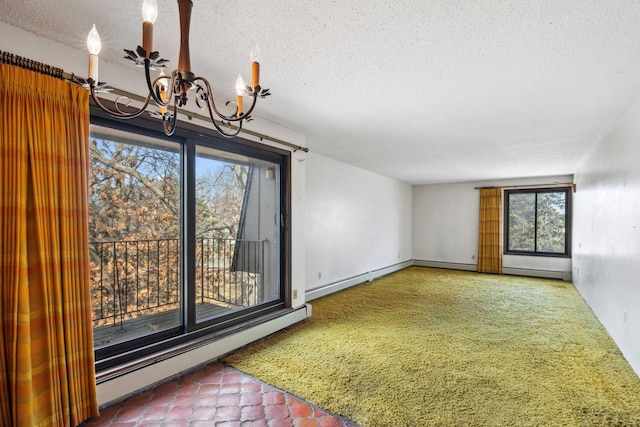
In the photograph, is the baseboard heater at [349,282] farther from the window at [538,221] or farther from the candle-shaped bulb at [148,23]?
the candle-shaped bulb at [148,23]

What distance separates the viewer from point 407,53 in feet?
6.06

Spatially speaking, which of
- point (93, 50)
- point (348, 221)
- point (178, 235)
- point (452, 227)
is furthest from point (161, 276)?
point (452, 227)

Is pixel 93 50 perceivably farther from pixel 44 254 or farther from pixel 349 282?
pixel 349 282

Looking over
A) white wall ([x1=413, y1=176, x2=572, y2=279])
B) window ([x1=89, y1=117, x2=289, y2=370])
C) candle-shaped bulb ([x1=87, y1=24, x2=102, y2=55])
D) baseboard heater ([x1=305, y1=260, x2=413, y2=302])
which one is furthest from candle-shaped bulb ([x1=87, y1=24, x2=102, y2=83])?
white wall ([x1=413, y1=176, x2=572, y2=279])

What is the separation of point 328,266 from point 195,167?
9.91ft

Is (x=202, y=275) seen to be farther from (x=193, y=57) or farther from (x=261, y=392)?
(x=193, y=57)

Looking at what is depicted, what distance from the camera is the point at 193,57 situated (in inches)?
76.5

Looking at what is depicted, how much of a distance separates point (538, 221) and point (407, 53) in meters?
6.62

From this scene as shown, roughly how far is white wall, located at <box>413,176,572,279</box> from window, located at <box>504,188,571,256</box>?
233 millimetres

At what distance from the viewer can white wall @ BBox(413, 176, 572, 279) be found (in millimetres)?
6938

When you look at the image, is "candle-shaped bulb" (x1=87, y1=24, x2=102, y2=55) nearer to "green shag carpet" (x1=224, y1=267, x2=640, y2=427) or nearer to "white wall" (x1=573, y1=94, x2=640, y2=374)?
"green shag carpet" (x1=224, y1=267, x2=640, y2=427)

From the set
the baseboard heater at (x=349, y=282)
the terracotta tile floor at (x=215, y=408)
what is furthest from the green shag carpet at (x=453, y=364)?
the baseboard heater at (x=349, y=282)

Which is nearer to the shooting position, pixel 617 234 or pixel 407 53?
pixel 407 53

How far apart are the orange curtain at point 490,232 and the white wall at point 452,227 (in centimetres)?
19
